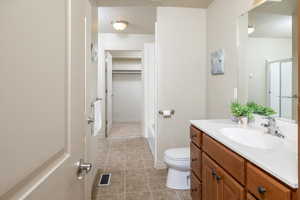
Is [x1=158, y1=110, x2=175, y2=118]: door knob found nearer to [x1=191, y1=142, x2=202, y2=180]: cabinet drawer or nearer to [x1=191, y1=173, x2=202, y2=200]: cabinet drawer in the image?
[x1=191, y1=142, x2=202, y2=180]: cabinet drawer

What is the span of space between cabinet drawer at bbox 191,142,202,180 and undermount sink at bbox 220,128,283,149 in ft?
1.08

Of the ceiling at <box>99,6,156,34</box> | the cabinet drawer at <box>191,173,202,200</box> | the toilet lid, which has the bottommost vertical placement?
the cabinet drawer at <box>191,173,202,200</box>

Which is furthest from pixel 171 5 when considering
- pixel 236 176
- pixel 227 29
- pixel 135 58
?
pixel 135 58

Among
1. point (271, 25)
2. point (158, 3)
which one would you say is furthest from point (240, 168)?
point (158, 3)

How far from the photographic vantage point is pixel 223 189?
4.16 feet

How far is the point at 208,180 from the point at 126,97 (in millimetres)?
5017

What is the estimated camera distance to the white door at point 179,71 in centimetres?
273

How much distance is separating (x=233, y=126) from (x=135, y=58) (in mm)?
4736

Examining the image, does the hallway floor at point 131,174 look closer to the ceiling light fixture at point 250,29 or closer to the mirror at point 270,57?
the mirror at point 270,57

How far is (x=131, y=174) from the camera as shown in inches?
103

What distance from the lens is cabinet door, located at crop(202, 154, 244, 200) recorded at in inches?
44.1

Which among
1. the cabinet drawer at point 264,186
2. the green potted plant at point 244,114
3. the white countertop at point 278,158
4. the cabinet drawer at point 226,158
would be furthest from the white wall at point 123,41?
the cabinet drawer at point 264,186

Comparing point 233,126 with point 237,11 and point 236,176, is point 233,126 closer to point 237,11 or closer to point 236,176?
point 236,176

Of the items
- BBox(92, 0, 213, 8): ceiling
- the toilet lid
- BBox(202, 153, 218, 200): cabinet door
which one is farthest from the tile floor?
BBox(202, 153, 218, 200): cabinet door
